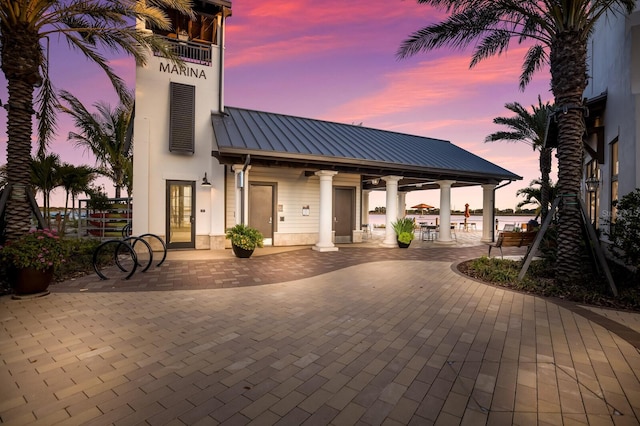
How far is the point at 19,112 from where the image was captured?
22.9ft

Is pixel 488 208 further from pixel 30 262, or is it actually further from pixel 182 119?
pixel 30 262

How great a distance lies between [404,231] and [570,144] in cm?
751

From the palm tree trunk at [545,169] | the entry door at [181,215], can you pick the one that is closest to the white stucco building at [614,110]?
the palm tree trunk at [545,169]

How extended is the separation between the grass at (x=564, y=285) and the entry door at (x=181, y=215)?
9.85m

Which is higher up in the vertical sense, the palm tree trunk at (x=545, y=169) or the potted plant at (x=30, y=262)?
the palm tree trunk at (x=545, y=169)

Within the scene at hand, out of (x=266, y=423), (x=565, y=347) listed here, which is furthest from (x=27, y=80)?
(x=565, y=347)

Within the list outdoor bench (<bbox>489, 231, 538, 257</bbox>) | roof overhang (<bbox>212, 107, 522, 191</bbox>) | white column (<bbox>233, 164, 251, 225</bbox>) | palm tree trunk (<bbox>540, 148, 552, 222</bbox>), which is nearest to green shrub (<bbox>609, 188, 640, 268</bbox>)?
outdoor bench (<bbox>489, 231, 538, 257</bbox>)

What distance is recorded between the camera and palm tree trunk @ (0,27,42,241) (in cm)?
675

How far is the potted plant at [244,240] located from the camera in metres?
10.5

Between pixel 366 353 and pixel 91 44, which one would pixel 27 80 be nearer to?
pixel 91 44

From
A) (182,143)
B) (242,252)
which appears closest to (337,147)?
(242,252)

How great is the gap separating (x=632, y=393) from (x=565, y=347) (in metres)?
1.00

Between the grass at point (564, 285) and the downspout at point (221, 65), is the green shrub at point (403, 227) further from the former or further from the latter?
the downspout at point (221, 65)

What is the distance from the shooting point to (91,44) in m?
8.70
